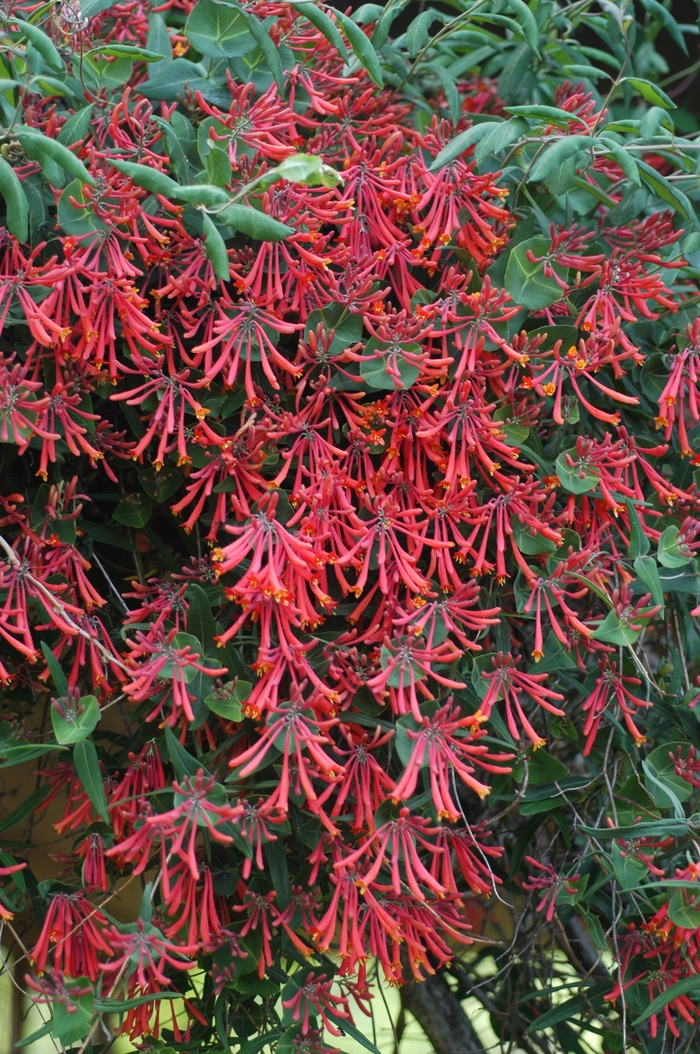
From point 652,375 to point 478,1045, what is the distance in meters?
0.69

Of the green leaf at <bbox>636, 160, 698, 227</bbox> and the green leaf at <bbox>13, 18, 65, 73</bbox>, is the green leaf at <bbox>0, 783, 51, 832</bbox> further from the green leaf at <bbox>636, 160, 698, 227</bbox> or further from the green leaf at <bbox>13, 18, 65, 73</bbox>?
the green leaf at <bbox>636, 160, 698, 227</bbox>

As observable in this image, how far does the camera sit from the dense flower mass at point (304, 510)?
595 mm

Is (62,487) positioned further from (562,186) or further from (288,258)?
(562,186)

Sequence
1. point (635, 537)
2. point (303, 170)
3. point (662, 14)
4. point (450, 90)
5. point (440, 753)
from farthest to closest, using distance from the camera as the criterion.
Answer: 1. point (662, 14)
2. point (450, 90)
3. point (635, 537)
4. point (440, 753)
5. point (303, 170)

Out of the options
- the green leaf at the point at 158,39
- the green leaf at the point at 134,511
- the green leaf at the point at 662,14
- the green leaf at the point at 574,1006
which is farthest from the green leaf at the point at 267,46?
the green leaf at the point at 574,1006

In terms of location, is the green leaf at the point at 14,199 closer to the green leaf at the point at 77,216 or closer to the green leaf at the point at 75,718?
the green leaf at the point at 77,216

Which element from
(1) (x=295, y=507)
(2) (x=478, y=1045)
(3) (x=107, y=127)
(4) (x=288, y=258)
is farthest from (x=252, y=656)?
(2) (x=478, y=1045)

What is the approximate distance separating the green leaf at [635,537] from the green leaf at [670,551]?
0.01 meters

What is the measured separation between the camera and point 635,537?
70 cm

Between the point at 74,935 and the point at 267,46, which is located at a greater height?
the point at 267,46

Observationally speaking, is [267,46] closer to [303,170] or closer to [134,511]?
[303,170]

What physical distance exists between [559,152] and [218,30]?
0.26m

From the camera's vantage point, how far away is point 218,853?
68 centimetres

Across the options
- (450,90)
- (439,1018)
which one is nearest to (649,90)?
(450,90)
